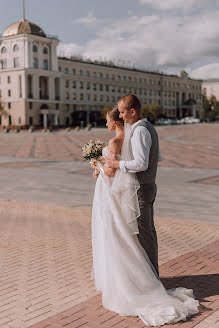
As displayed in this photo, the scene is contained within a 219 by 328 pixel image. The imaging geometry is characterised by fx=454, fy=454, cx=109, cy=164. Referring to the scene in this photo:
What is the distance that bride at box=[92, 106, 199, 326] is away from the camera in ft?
13.8

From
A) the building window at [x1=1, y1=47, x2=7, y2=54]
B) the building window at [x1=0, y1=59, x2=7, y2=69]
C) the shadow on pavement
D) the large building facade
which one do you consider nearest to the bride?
A: the shadow on pavement

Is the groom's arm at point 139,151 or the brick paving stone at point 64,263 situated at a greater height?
the groom's arm at point 139,151

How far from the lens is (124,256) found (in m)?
4.30

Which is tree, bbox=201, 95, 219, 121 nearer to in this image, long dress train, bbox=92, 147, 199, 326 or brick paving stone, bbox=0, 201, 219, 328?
brick paving stone, bbox=0, 201, 219, 328

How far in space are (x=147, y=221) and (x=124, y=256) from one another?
404 mm

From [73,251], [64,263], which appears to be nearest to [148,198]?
[64,263]

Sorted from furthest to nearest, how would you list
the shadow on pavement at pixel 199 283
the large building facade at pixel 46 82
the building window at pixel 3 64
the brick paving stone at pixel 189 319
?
1. the building window at pixel 3 64
2. the large building facade at pixel 46 82
3. the shadow on pavement at pixel 199 283
4. the brick paving stone at pixel 189 319

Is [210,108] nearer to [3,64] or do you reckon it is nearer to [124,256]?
[3,64]

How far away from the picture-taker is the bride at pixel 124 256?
4215 millimetres

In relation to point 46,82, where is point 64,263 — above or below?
below

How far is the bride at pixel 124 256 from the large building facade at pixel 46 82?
78.5m

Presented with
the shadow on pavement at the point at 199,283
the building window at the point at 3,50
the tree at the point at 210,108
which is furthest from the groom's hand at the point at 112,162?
the tree at the point at 210,108

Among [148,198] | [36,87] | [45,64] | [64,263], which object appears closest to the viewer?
[148,198]

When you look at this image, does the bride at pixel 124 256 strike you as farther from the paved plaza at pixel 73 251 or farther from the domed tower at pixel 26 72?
A: the domed tower at pixel 26 72
